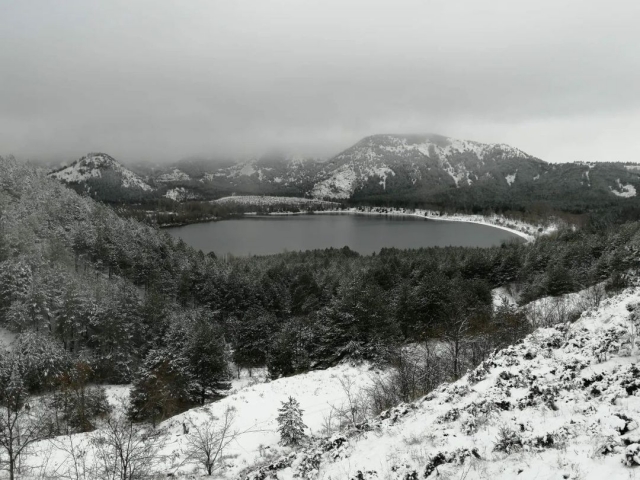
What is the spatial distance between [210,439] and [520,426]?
11186 mm

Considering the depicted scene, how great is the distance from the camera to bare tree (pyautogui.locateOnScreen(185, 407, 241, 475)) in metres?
13.2

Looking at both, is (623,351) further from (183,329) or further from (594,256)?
(594,256)

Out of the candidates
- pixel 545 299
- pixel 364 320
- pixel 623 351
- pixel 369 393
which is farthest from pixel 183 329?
pixel 545 299

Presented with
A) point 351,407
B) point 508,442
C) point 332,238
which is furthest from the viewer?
point 332,238

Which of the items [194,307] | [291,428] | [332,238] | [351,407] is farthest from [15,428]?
[332,238]

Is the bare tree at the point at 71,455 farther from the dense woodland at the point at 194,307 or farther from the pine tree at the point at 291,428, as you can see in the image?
the pine tree at the point at 291,428

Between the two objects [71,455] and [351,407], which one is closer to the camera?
[71,455]

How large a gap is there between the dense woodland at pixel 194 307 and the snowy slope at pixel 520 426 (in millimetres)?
11092

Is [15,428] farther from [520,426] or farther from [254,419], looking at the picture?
[520,426]

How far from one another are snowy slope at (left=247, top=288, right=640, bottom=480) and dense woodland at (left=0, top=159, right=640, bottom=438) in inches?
437

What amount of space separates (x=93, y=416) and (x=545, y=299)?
52.2 metres

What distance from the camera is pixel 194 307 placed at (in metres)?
67.8

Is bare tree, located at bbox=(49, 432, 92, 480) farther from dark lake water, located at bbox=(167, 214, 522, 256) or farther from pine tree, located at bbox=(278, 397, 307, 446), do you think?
dark lake water, located at bbox=(167, 214, 522, 256)

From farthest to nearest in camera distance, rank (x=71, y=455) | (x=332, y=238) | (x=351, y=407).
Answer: (x=332, y=238)
(x=351, y=407)
(x=71, y=455)
